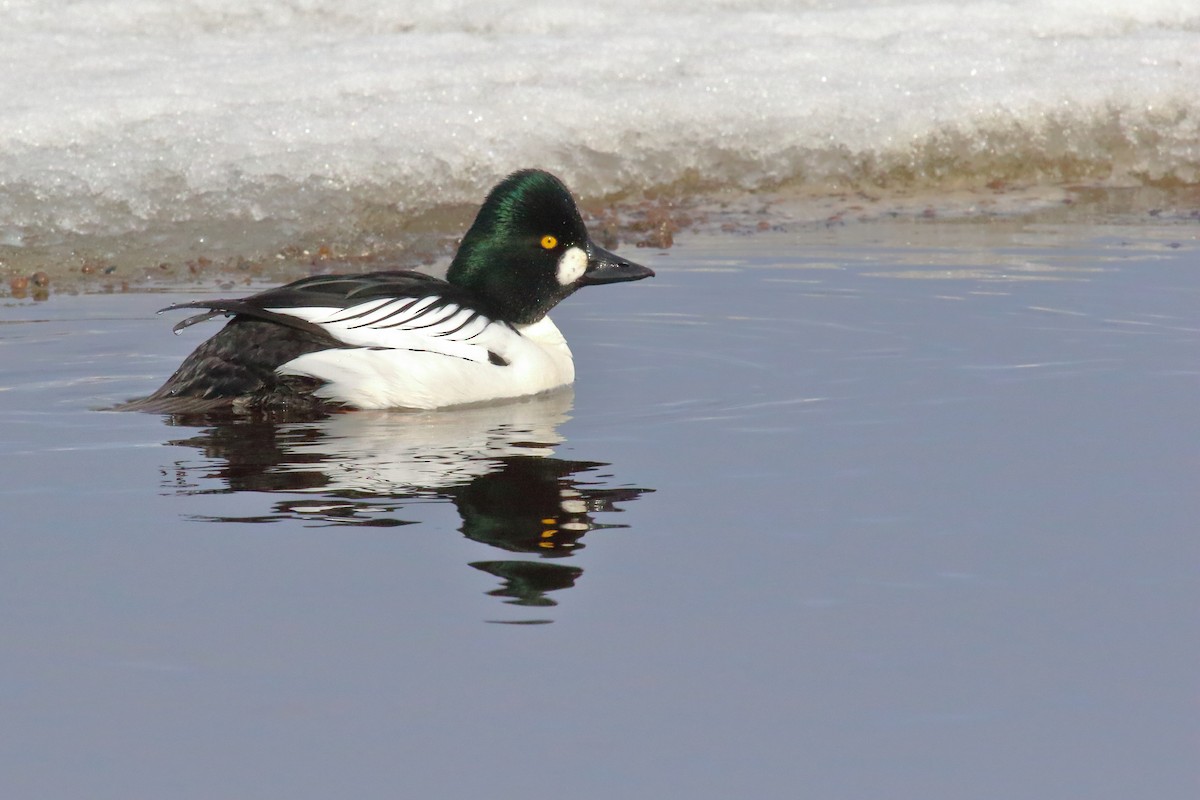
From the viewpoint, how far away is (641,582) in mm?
4133

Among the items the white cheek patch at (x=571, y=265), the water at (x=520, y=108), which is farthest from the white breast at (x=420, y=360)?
the water at (x=520, y=108)

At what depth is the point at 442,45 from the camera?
1284cm

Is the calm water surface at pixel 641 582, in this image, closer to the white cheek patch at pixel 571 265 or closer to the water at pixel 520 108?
the white cheek patch at pixel 571 265

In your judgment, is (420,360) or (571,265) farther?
(571,265)

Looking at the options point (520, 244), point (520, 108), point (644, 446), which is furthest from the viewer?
point (520, 108)

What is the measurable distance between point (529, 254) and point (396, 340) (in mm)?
941

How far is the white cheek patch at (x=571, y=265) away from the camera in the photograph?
289 inches

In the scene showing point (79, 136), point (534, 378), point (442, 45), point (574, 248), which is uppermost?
point (442, 45)

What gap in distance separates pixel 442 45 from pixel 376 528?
28.9 feet

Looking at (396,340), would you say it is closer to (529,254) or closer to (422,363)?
(422,363)

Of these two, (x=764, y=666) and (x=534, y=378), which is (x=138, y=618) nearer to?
(x=764, y=666)

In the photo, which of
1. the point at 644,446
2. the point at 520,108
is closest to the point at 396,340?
the point at 644,446

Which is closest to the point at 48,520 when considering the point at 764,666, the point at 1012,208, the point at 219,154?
the point at 764,666

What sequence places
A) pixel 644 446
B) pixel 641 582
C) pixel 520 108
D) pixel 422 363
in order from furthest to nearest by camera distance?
pixel 520 108
pixel 422 363
pixel 644 446
pixel 641 582
